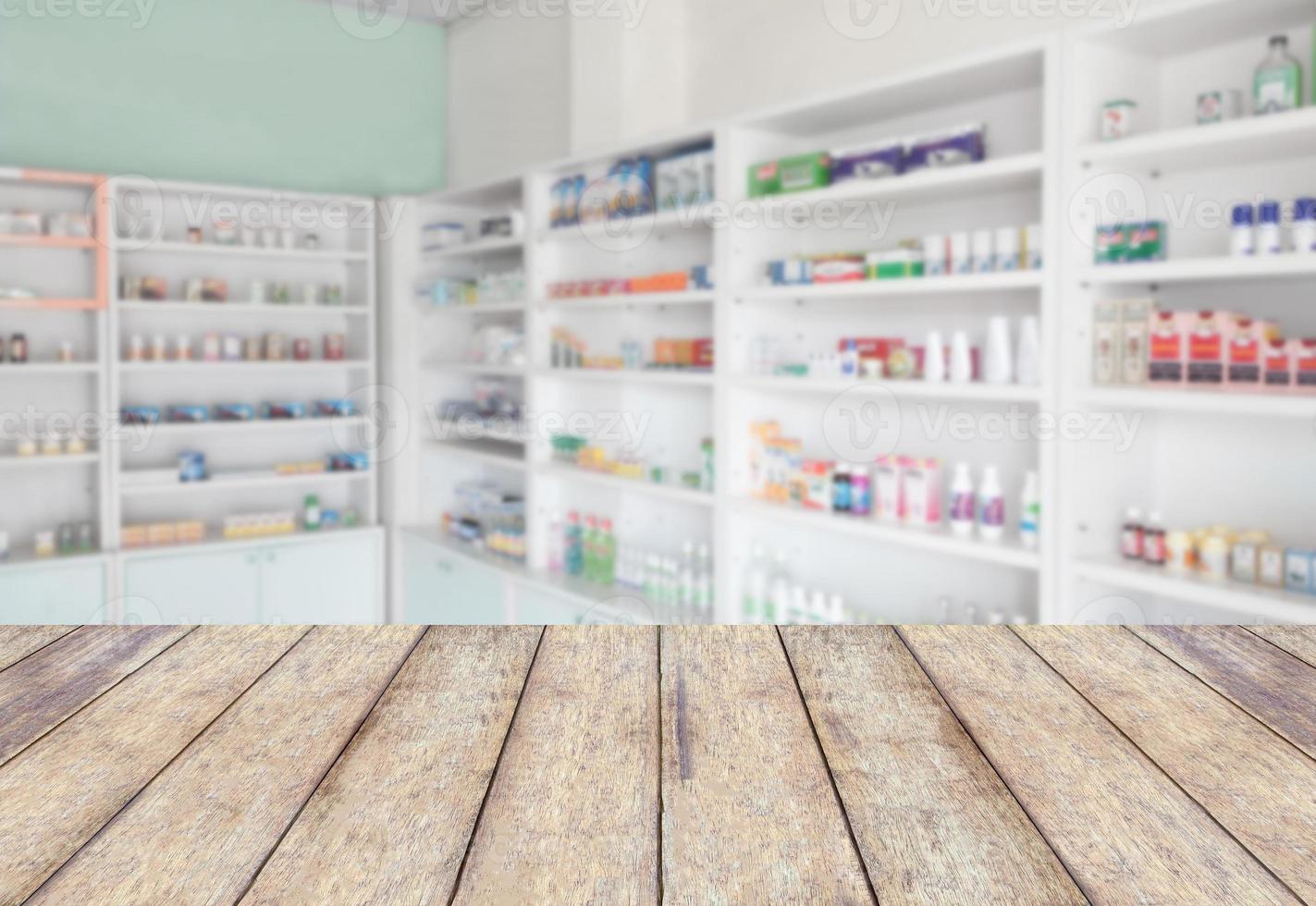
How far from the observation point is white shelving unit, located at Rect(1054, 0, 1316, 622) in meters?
2.46

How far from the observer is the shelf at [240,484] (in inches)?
198

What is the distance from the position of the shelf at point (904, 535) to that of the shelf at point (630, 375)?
0.47 meters

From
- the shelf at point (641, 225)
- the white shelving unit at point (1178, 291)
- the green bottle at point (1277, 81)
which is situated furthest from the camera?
the shelf at point (641, 225)


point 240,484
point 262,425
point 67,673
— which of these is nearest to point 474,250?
point 262,425

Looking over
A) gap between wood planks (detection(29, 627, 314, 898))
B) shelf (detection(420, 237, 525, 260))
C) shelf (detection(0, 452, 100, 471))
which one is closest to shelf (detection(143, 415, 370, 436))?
shelf (detection(0, 452, 100, 471))

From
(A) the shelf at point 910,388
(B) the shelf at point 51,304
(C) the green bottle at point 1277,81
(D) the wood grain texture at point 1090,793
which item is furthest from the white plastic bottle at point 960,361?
(B) the shelf at point 51,304

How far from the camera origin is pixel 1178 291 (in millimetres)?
2764

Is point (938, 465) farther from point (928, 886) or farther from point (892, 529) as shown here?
point (928, 886)

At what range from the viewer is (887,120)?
3.47 m

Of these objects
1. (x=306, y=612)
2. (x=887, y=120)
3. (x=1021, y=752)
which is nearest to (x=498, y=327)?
(x=306, y=612)

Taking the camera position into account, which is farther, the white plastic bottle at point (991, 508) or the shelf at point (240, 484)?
the shelf at point (240, 484)

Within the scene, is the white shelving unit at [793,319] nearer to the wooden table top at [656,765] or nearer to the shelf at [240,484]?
the shelf at [240,484]

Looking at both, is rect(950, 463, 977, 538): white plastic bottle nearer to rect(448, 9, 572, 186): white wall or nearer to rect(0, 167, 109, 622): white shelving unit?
rect(448, 9, 572, 186): white wall

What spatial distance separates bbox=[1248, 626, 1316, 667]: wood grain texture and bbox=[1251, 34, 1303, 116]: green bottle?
1.42 metres
